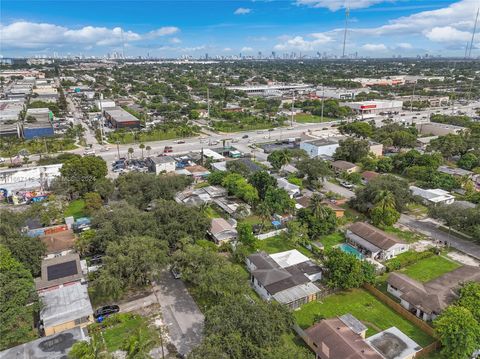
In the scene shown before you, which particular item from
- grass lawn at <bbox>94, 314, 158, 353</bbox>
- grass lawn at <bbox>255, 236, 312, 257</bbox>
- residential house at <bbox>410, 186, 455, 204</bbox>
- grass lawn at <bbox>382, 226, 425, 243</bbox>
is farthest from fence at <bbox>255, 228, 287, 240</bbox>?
residential house at <bbox>410, 186, 455, 204</bbox>

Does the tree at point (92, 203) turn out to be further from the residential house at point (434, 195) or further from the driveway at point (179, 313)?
the residential house at point (434, 195)

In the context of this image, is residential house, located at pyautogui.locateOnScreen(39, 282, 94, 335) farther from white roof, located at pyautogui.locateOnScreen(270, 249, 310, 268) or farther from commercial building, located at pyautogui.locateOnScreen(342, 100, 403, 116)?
commercial building, located at pyautogui.locateOnScreen(342, 100, 403, 116)

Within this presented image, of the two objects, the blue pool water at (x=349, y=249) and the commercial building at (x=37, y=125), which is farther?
the commercial building at (x=37, y=125)

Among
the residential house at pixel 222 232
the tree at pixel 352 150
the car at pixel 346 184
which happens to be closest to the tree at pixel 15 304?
the residential house at pixel 222 232

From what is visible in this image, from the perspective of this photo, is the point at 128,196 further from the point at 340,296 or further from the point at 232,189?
the point at 340,296

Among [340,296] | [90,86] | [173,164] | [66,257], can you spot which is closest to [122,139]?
[173,164]

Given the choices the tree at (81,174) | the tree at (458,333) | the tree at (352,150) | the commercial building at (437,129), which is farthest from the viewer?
the commercial building at (437,129)
